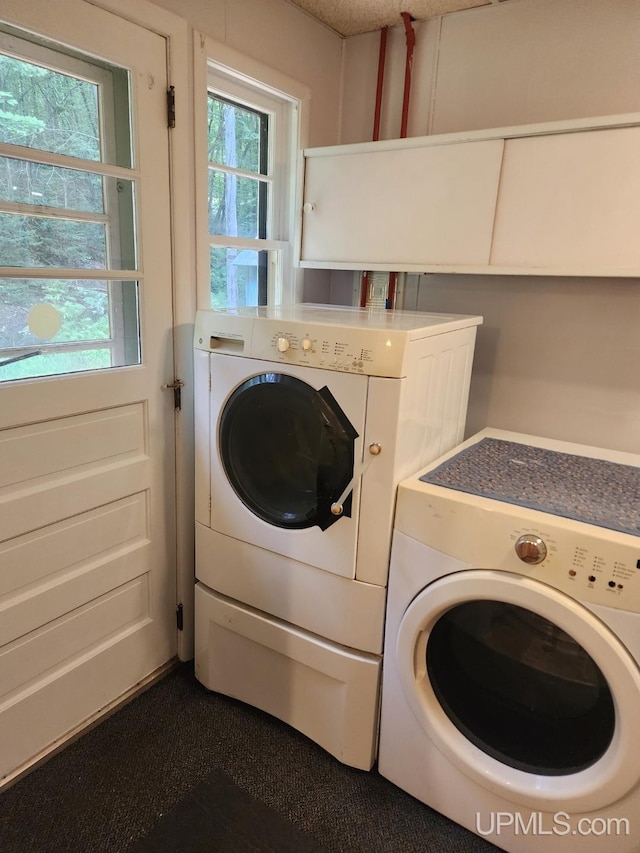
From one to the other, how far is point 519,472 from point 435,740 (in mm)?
741

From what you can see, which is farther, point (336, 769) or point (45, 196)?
point (336, 769)

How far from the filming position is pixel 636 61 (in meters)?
1.61

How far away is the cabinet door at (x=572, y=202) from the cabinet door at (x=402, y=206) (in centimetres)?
6

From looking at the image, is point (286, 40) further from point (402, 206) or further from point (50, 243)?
point (50, 243)

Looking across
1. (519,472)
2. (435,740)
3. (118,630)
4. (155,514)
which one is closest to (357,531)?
(519,472)

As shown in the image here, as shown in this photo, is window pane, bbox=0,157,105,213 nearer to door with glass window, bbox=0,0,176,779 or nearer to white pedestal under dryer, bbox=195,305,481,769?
door with glass window, bbox=0,0,176,779

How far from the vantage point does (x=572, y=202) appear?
60.9 inches

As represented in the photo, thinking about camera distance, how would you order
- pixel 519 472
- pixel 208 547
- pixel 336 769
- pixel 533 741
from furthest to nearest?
pixel 208 547 < pixel 336 769 < pixel 519 472 < pixel 533 741

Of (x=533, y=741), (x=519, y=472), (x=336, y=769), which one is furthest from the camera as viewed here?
(x=336, y=769)

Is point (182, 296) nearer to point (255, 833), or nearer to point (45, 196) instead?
point (45, 196)

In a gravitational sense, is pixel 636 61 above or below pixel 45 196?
above

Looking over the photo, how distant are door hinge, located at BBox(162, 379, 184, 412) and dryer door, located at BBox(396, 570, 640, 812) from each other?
3.17ft
